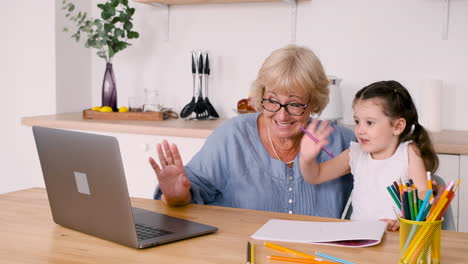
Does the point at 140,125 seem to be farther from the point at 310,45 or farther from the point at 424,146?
the point at 424,146

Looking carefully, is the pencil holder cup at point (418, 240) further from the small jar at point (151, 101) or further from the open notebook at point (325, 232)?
the small jar at point (151, 101)

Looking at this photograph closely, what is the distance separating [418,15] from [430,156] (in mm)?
1433

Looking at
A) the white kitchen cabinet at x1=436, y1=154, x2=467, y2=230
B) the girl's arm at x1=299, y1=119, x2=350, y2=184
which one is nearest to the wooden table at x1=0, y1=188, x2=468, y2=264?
the girl's arm at x1=299, y1=119, x2=350, y2=184

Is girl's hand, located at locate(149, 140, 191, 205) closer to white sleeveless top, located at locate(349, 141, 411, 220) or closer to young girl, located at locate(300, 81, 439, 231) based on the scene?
young girl, located at locate(300, 81, 439, 231)

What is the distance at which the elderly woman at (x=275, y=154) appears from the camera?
1915mm

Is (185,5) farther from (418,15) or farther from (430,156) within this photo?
(430,156)

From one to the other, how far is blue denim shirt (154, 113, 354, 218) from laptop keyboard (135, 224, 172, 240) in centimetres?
52

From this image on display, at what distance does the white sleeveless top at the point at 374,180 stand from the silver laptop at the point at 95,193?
65cm

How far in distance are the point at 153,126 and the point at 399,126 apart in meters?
1.51

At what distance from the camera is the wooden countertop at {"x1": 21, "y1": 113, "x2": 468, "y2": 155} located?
280cm

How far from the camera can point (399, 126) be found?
6.07ft

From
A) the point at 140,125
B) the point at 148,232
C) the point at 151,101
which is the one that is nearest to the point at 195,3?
the point at 151,101

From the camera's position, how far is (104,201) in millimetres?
1295

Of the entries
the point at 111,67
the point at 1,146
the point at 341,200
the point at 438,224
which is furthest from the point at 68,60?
the point at 438,224
